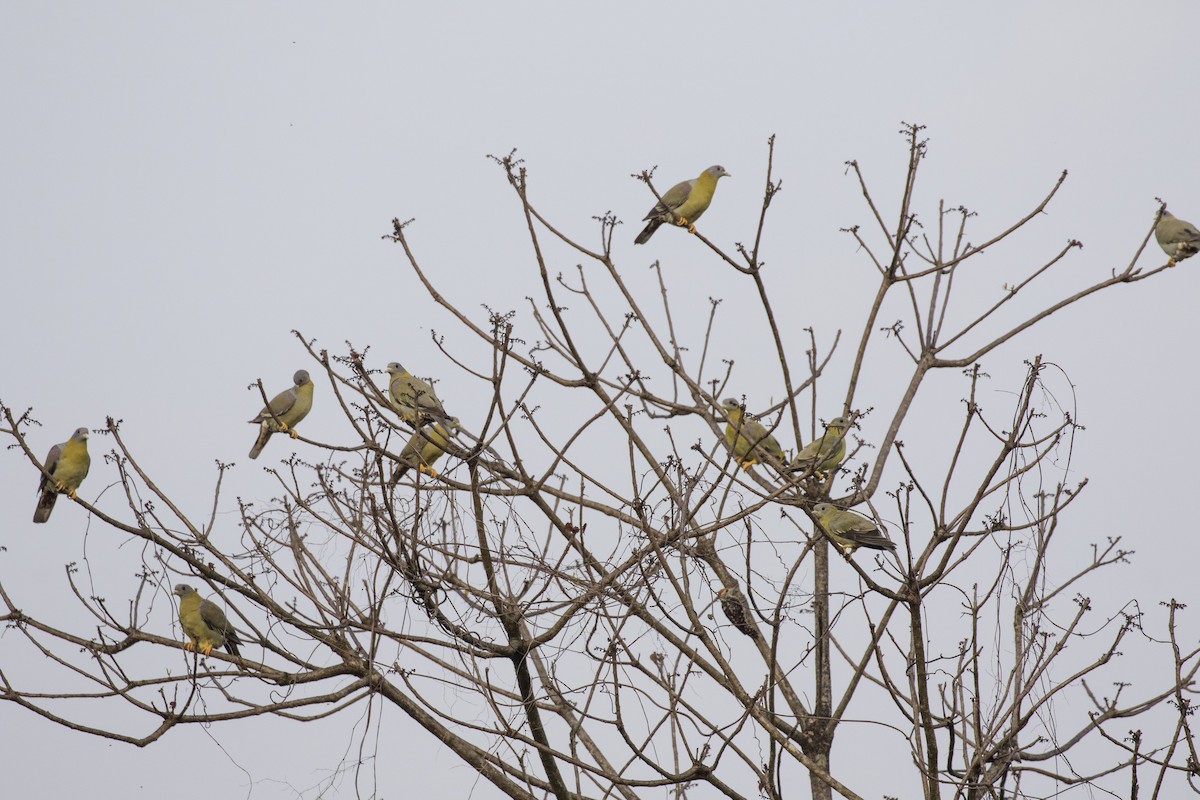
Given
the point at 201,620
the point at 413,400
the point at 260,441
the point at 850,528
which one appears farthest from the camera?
the point at 260,441

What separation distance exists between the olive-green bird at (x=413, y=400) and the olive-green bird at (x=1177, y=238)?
574 cm

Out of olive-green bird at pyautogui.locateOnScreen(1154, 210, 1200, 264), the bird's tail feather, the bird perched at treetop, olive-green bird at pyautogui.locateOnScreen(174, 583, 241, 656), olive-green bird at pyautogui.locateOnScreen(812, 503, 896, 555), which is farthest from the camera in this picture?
olive-green bird at pyautogui.locateOnScreen(1154, 210, 1200, 264)

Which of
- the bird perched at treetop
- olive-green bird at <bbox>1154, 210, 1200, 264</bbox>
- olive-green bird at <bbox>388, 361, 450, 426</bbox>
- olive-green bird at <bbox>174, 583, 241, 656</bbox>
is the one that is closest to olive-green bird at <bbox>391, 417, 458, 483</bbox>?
olive-green bird at <bbox>388, 361, 450, 426</bbox>

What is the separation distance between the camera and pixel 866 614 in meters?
4.50

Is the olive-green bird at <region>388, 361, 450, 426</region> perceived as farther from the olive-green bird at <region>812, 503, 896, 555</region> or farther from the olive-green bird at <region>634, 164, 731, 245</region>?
the olive-green bird at <region>812, 503, 896, 555</region>

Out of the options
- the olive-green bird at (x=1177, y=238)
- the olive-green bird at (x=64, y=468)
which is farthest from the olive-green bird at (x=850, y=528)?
the olive-green bird at (x=64, y=468)

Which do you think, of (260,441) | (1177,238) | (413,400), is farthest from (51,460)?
(1177,238)

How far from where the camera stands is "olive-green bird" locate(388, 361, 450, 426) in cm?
471

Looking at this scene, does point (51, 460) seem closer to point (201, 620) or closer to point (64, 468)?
point (64, 468)

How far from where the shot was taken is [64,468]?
7.95m

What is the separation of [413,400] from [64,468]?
11.4 ft

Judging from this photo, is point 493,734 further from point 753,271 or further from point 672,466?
point 753,271

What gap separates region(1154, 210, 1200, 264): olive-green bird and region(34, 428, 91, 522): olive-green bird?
317 inches

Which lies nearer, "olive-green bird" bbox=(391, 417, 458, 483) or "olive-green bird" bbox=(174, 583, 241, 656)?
"olive-green bird" bbox=(391, 417, 458, 483)
